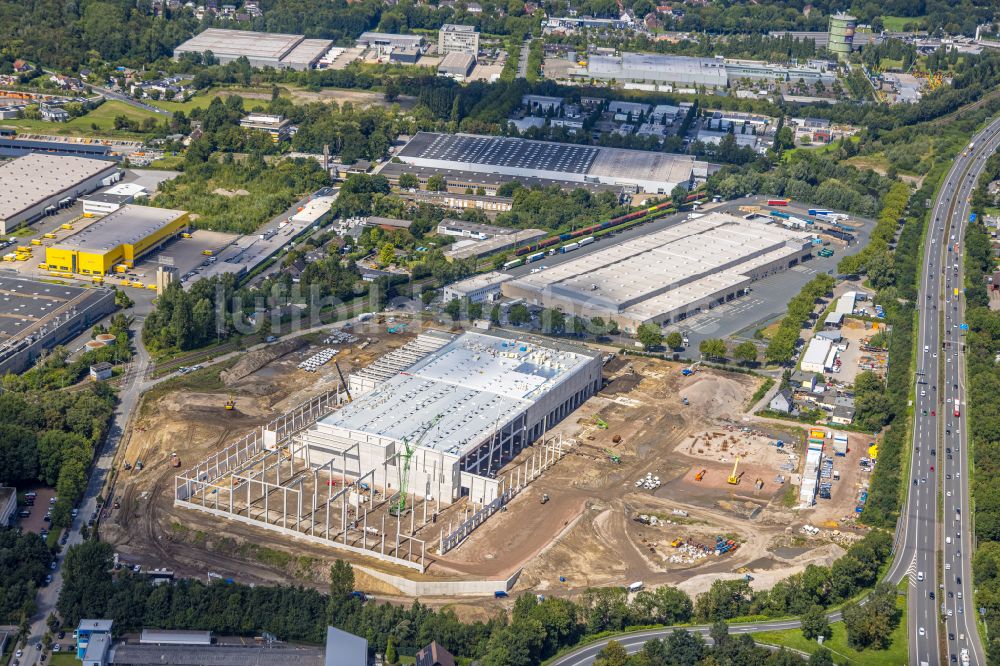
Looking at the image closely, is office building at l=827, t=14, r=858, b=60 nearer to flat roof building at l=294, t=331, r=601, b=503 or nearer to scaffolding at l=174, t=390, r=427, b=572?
flat roof building at l=294, t=331, r=601, b=503

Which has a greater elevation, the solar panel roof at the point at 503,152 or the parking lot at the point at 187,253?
the solar panel roof at the point at 503,152

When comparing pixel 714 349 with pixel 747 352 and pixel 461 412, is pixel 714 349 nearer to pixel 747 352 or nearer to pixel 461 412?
pixel 747 352

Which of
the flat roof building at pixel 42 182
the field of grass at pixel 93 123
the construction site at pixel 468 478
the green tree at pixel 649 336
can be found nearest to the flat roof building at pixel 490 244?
the green tree at pixel 649 336

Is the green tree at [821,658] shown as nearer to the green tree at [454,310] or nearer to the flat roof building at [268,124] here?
the green tree at [454,310]

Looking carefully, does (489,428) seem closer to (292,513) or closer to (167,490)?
(292,513)

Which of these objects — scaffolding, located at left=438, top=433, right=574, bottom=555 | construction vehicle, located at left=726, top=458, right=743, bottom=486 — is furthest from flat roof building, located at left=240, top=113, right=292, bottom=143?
construction vehicle, located at left=726, top=458, right=743, bottom=486

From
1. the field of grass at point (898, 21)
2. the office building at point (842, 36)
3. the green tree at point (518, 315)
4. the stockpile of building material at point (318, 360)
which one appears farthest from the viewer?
the field of grass at point (898, 21)
